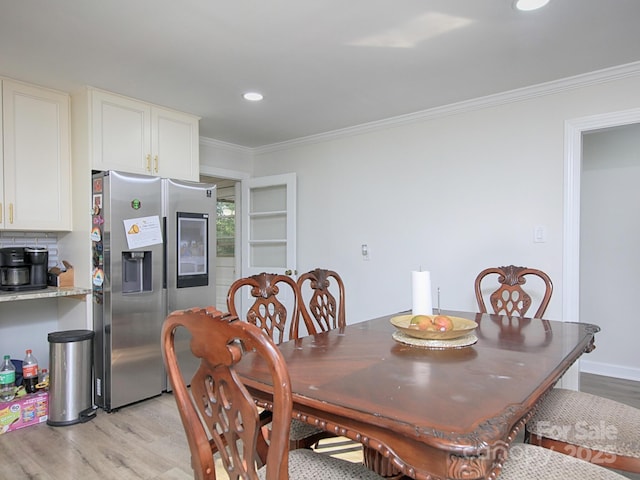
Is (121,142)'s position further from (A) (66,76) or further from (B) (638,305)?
(B) (638,305)

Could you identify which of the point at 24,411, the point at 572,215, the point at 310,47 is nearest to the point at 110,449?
the point at 24,411

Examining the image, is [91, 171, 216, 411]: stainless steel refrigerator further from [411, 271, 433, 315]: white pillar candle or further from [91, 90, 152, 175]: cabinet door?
[411, 271, 433, 315]: white pillar candle

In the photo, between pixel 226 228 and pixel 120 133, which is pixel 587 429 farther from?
pixel 226 228

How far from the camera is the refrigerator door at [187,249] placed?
10.4ft

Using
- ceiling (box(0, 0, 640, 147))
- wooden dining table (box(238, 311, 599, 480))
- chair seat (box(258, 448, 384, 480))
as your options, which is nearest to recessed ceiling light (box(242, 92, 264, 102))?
ceiling (box(0, 0, 640, 147))

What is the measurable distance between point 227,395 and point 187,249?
257cm

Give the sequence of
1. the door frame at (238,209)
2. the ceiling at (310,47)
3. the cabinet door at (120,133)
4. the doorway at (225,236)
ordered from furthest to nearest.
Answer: the doorway at (225,236)
the door frame at (238,209)
the cabinet door at (120,133)
the ceiling at (310,47)

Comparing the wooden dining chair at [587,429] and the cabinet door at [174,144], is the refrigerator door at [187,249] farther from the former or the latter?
the wooden dining chair at [587,429]

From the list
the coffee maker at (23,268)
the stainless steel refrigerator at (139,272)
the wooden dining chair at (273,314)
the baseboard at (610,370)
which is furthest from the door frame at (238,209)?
the baseboard at (610,370)

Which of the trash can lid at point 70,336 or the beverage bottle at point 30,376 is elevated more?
the trash can lid at point 70,336

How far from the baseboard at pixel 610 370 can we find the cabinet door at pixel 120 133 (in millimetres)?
4282

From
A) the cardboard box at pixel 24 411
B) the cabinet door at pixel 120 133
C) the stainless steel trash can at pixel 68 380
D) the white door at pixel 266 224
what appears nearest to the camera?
the cardboard box at pixel 24 411

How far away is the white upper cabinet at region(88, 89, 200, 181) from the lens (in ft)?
9.50

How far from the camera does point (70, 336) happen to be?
2.75 metres
